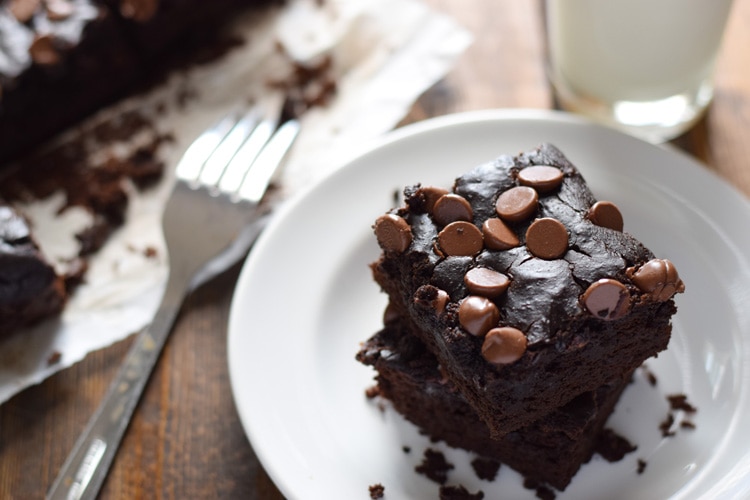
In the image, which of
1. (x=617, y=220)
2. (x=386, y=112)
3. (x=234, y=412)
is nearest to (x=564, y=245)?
(x=617, y=220)

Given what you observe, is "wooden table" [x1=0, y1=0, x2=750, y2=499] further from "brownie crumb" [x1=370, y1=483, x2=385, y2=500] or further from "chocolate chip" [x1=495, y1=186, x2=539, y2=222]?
"chocolate chip" [x1=495, y1=186, x2=539, y2=222]

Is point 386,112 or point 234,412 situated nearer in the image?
point 234,412

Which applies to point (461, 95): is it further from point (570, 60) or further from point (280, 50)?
point (280, 50)

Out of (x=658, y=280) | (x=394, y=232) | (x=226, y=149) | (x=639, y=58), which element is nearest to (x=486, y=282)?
(x=394, y=232)

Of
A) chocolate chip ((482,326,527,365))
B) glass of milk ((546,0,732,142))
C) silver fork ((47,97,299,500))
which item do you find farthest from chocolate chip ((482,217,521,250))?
silver fork ((47,97,299,500))

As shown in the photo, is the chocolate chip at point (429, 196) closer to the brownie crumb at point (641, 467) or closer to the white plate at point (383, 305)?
the white plate at point (383, 305)

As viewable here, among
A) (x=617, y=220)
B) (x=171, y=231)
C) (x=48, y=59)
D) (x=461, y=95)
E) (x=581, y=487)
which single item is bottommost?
(x=581, y=487)
